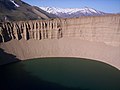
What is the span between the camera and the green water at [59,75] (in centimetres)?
4997

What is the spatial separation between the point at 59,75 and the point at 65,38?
3057cm

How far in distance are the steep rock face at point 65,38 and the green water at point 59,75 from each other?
4.90m

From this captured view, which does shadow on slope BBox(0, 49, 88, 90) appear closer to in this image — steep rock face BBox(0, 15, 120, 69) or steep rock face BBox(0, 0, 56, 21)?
steep rock face BBox(0, 15, 120, 69)

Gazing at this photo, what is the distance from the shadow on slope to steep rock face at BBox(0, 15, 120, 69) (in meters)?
12.0

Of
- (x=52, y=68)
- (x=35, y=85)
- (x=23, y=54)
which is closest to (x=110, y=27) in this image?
(x=52, y=68)

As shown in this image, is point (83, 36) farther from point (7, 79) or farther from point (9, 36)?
point (7, 79)

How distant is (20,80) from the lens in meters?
54.1

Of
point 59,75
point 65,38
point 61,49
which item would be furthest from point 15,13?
point 59,75

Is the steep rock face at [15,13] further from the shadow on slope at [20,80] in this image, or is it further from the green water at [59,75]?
the shadow on slope at [20,80]

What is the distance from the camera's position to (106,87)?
49.3 m

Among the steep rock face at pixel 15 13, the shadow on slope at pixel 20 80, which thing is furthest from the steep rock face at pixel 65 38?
the steep rock face at pixel 15 13

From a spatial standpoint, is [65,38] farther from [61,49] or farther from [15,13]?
[15,13]

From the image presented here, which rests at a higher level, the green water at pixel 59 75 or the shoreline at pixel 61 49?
the shoreline at pixel 61 49

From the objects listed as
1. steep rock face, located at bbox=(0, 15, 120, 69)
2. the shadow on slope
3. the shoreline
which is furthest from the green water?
steep rock face, located at bbox=(0, 15, 120, 69)
